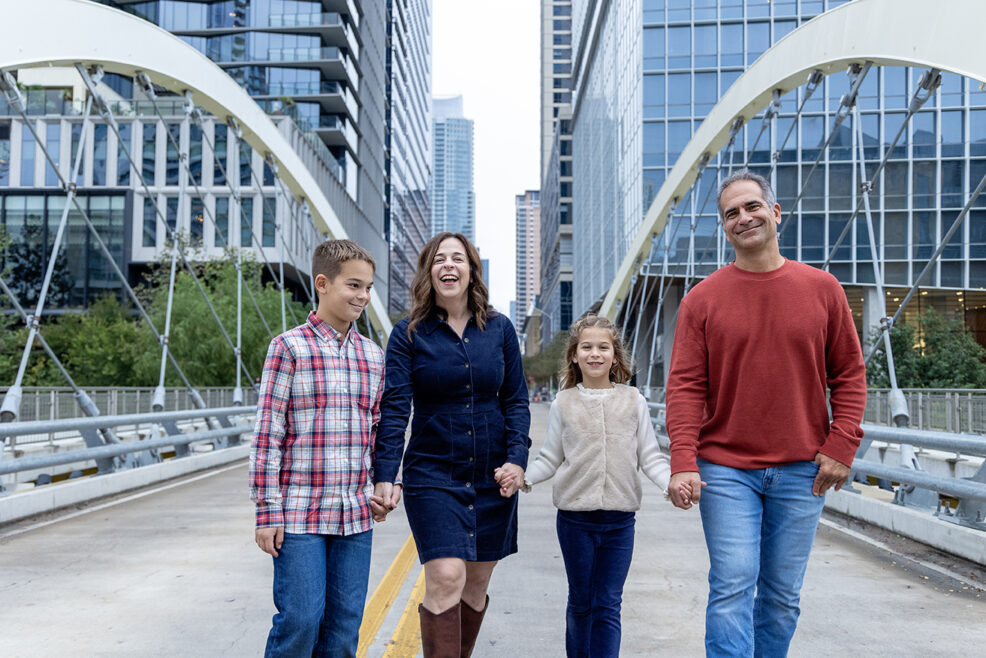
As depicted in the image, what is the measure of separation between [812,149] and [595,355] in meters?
39.9

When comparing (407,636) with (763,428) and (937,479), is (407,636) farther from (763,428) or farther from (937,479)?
(937,479)

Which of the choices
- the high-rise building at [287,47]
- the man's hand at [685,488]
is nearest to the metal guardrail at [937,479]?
the man's hand at [685,488]

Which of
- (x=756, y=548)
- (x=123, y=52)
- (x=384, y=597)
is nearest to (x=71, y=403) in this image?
(x=123, y=52)

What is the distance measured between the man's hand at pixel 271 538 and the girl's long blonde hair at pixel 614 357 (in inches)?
62.3

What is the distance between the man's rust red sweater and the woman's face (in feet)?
3.18

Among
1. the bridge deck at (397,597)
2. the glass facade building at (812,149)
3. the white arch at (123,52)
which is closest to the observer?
the bridge deck at (397,597)

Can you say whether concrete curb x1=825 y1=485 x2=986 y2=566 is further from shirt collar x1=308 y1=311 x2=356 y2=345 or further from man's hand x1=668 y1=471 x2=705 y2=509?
shirt collar x1=308 y1=311 x2=356 y2=345

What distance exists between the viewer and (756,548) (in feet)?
10.9

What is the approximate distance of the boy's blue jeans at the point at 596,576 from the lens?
3.75 meters

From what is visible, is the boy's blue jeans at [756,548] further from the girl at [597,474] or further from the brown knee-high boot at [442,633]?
the brown knee-high boot at [442,633]

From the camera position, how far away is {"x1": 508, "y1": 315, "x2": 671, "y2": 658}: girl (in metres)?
3.79

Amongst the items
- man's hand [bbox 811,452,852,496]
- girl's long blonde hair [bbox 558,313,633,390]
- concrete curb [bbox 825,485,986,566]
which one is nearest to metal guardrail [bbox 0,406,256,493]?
girl's long blonde hair [bbox 558,313,633,390]

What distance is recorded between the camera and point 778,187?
41.4m

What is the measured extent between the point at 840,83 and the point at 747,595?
4207 centimetres
